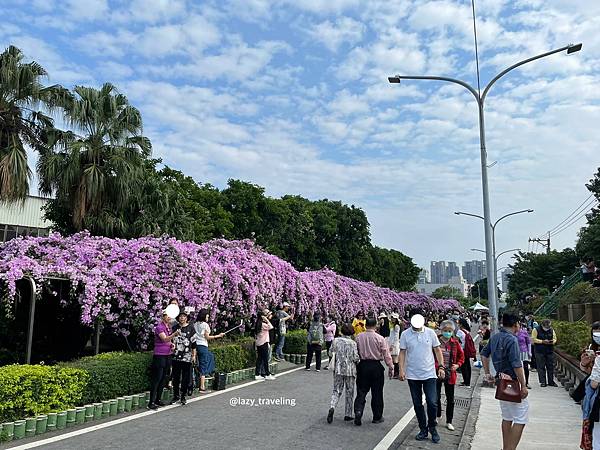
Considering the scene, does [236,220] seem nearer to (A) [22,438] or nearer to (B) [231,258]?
(B) [231,258]

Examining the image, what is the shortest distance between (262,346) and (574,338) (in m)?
8.63

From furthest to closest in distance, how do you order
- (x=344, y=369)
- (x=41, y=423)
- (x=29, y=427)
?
(x=344, y=369), (x=41, y=423), (x=29, y=427)

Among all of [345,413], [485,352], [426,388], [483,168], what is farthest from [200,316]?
[483,168]

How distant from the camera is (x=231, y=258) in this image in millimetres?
16750

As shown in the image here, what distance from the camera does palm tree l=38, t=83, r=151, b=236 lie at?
54.6 feet

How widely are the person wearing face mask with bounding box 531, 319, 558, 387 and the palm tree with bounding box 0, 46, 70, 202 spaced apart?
1465 centimetres

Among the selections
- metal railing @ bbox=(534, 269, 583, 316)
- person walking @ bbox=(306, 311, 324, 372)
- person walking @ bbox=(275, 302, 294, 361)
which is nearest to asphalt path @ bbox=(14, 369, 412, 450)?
person walking @ bbox=(306, 311, 324, 372)

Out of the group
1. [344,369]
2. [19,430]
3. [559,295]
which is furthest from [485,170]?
[559,295]

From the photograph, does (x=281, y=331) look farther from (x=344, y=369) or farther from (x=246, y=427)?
(x=246, y=427)

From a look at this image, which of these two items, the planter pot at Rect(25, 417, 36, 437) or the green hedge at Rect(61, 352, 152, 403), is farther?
the green hedge at Rect(61, 352, 152, 403)

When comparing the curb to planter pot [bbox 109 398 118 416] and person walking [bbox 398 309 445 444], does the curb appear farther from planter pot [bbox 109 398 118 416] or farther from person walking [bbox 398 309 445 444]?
person walking [bbox 398 309 445 444]

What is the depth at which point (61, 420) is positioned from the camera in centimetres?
764

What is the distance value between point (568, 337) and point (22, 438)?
1443 cm

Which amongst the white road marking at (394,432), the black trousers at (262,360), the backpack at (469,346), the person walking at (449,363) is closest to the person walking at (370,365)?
the white road marking at (394,432)
